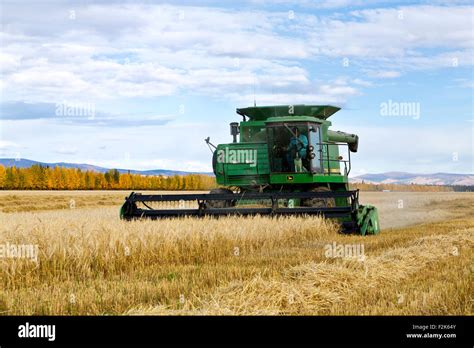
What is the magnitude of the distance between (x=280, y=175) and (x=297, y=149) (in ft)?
2.43

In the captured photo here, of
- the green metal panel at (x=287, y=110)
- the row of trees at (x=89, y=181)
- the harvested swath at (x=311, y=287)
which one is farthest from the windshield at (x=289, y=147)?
the row of trees at (x=89, y=181)

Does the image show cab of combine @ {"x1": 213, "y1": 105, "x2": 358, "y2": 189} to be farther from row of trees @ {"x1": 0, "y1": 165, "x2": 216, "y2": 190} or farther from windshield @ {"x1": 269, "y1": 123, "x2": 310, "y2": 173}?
row of trees @ {"x1": 0, "y1": 165, "x2": 216, "y2": 190}

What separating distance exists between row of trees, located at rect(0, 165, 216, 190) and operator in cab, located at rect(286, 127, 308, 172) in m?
45.9

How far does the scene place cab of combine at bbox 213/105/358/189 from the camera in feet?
48.7

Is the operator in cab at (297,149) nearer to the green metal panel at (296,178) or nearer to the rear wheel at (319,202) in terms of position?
the green metal panel at (296,178)

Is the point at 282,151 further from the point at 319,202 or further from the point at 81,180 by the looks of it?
the point at 81,180

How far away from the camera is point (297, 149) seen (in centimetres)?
1488

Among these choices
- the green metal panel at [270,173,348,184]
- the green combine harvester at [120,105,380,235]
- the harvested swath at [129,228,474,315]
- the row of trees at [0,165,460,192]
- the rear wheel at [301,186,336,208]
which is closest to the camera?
the harvested swath at [129,228,474,315]

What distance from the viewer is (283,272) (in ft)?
25.4

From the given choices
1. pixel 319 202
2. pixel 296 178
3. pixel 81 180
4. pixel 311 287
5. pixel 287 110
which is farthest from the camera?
pixel 81 180

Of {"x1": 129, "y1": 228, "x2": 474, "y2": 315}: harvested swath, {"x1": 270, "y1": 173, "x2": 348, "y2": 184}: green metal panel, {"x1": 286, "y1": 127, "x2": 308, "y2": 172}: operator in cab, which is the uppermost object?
{"x1": 286, "y1": 127, "x2": 308, "y2": 172}: operator in cab

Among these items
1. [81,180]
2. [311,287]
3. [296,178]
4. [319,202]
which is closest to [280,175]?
[296,178]

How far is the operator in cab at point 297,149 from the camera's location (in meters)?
14.8

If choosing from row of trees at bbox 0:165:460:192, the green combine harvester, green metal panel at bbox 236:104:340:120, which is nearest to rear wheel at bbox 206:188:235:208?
the green combine harvester
